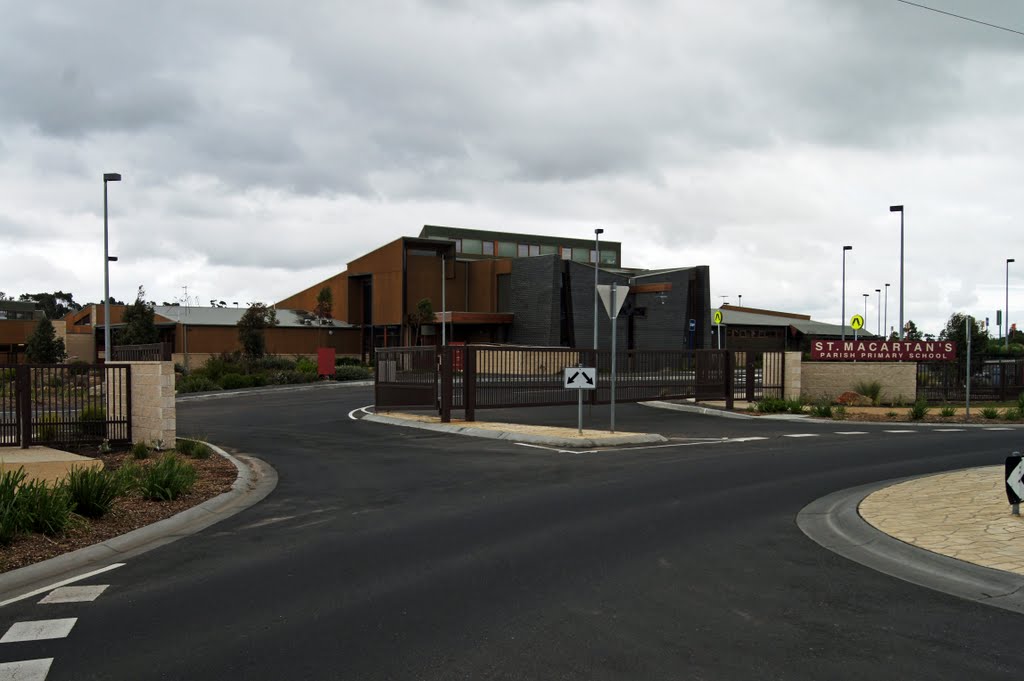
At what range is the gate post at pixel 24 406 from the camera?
15336 mm

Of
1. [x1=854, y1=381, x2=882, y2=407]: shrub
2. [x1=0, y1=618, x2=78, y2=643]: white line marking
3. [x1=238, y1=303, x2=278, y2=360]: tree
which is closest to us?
[x1=0, y1=618, x2=78, y2=643]: white line marking

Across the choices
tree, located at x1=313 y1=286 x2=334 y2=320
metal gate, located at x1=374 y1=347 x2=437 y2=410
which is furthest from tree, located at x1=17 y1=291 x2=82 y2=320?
metal gate, located at x1=374 y1=347 x2=437 y2=410

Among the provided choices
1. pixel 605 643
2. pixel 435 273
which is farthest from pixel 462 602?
pixel 435 273

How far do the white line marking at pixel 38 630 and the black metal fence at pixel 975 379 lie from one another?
30.6 meters

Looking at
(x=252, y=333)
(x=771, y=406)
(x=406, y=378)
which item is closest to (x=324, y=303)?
(x=252, y=333)

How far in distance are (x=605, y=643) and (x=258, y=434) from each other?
55.2 ft

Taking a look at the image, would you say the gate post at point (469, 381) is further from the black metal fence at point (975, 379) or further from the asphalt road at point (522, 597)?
the black metal fence at point (975, 379)

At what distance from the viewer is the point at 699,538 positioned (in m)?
8.45

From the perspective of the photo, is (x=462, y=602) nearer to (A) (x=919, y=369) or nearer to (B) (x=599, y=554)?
(B) (x=599, y=554)

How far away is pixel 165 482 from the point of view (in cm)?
1092

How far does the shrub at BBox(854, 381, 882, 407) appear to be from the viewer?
95.6 feet

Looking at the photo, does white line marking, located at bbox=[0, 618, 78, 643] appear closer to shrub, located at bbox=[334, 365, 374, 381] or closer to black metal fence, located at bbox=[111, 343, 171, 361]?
black metal fence, located at bbox=[111, 343, 171, 361]

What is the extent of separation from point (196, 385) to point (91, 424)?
1056 inches

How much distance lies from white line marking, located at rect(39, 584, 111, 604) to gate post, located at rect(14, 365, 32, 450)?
10087mm
